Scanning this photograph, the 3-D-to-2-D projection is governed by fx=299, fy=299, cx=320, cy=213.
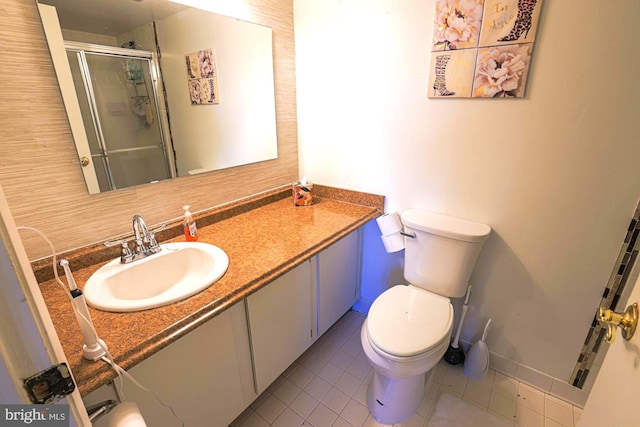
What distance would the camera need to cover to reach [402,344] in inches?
47.7

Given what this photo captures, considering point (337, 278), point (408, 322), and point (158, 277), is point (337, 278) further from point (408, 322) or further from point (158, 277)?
point (158, 277)

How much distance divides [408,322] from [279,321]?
0.58m

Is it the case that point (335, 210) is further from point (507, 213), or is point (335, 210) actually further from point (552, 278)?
point (552, 278)

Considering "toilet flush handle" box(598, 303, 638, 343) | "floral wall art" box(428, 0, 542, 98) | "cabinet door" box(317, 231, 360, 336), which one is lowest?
"cabinet door" box(317, 231, 360, 336)

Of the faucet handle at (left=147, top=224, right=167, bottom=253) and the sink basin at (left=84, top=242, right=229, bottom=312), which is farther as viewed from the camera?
the faucet handle at (left=147, top=224, right=167, bottom=253)

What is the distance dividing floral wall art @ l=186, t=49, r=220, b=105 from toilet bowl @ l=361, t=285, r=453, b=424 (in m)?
1.31

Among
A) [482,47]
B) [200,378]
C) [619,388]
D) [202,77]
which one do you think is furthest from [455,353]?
[202,77]

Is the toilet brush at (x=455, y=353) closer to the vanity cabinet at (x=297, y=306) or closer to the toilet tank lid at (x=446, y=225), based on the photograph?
the toilet tank lid at (x=446, y=225)

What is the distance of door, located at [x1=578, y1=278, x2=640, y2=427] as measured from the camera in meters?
0.59

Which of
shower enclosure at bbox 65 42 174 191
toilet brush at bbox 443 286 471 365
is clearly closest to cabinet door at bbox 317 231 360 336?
toilet brush at bbox 443 286 471 365

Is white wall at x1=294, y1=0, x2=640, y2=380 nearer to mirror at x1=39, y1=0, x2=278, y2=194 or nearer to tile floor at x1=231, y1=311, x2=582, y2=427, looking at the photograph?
tile floor at x1=231, y1=311, x2=582, y2=427

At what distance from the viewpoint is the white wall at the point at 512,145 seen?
3.70 feet

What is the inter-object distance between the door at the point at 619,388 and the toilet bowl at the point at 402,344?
523 millimetres

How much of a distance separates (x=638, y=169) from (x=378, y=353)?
1.21 m
